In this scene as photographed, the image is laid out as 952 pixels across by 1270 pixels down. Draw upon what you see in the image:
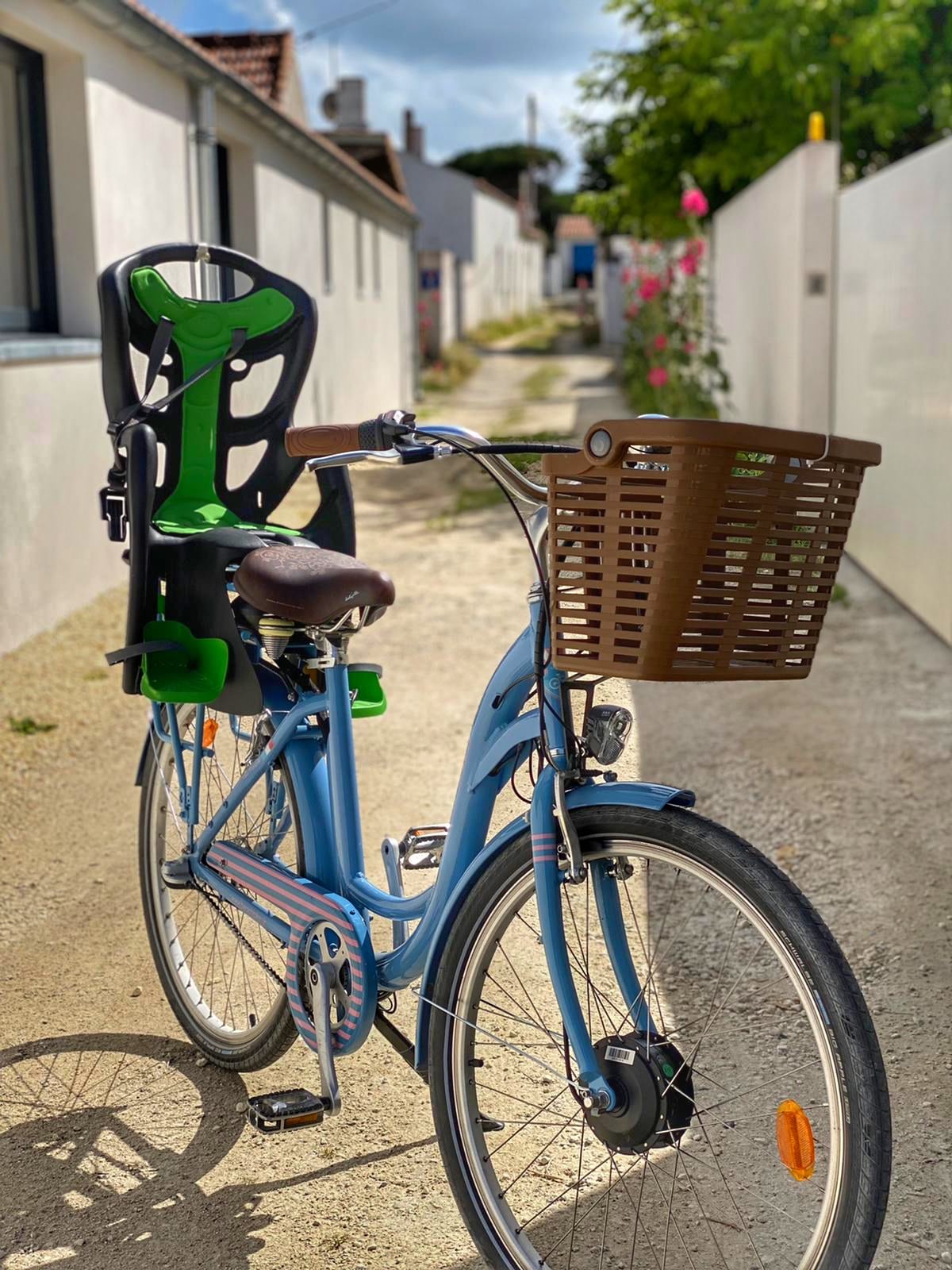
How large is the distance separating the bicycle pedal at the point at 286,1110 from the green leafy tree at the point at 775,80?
11.8 m

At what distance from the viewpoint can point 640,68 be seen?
15.2 metres

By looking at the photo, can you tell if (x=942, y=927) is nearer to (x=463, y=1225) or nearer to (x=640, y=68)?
Answer: (x=463, y=1225)

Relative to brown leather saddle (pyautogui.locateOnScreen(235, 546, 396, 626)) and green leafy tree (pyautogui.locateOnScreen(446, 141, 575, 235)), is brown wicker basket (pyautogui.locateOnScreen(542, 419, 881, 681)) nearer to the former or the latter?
brown leather saddle (pyautogui.locateOnScreen(235, 546, 396, 626))

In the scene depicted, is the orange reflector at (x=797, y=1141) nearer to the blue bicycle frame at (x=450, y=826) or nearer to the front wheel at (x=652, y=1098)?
the front wheel at (x=652, y=1098)

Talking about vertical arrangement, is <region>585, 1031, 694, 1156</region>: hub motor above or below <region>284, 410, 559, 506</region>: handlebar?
below

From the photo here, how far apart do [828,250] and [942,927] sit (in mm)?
6669

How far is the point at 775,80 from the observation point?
13758 mm

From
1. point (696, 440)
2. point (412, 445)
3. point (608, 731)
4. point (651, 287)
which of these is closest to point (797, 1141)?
point (608, 731)

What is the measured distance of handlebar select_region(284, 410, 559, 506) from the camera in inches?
74.5

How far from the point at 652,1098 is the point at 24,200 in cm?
679

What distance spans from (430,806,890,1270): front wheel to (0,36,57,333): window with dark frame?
18.7ft

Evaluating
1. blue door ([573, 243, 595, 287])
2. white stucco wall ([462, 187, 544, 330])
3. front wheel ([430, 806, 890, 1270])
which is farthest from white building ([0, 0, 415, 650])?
blue door ([573, 243, 595, 287])

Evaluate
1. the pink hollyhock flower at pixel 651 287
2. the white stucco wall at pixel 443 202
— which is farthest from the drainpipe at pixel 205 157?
the white stucco wall at pixel 443 202

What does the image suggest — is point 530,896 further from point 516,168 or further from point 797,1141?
point 516,168
